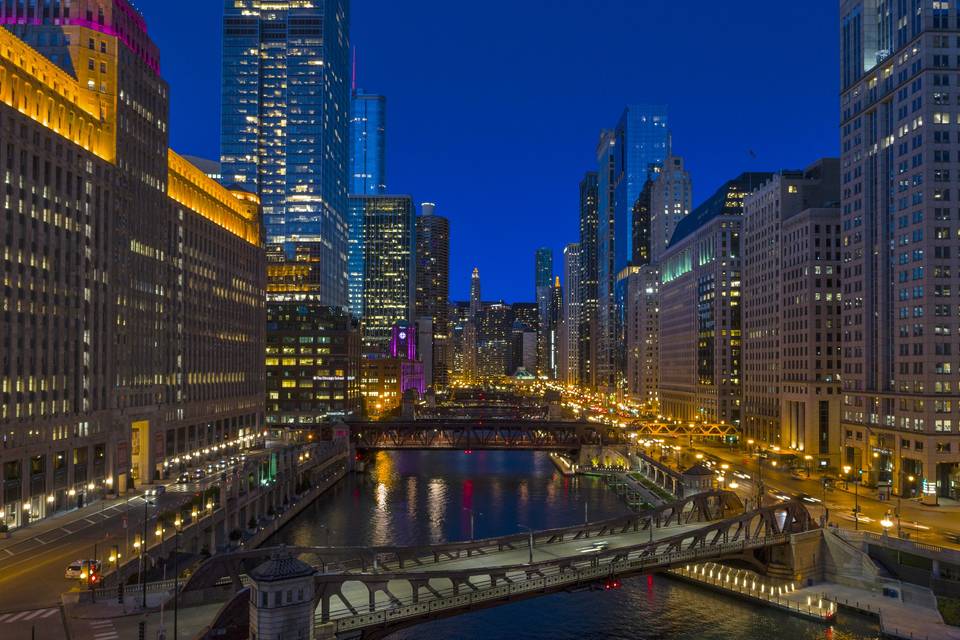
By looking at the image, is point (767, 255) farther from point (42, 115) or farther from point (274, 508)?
point (42, 115)

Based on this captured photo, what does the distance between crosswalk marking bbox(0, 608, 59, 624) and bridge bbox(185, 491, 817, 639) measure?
9.81m

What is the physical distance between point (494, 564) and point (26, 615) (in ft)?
119

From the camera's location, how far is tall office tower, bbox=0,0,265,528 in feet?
307

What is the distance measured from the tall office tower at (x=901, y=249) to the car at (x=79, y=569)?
96.3m

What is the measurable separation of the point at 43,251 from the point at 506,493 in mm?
83804

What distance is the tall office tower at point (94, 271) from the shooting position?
9344 cm

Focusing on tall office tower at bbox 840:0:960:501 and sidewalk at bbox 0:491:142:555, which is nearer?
sidewalk at bbox 0:491:142:555

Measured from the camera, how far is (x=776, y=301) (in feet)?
593

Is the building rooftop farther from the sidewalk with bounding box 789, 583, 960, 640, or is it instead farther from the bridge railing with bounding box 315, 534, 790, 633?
the sidewalk with bounding box 789, 583, 960, 640

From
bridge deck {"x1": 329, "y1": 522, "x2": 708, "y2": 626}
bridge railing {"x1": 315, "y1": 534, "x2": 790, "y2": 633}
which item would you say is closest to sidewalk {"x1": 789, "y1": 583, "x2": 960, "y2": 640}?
bridge railing {"x1": 315, "y1": 534, "x2": 790, "y2": 633}

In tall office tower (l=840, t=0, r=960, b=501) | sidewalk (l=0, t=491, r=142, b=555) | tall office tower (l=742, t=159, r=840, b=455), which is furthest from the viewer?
tall office tower (l=742, t=159, r=840, b=455)

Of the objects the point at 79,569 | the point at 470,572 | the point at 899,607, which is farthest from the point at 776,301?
the point at 79,569

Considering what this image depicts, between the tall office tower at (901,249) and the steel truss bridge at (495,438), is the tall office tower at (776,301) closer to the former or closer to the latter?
the tall office tower at (901,249)

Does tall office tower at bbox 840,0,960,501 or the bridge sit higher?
tall office tower at bbox 840,0,960,501
